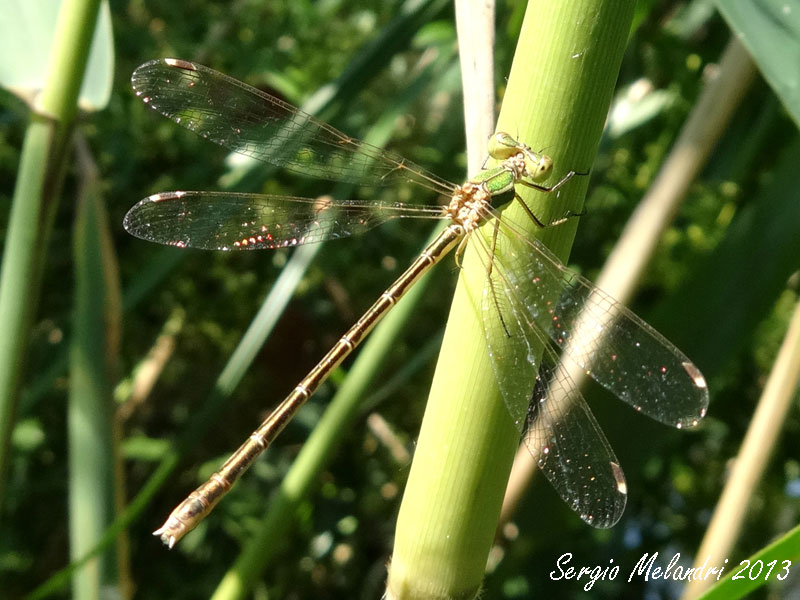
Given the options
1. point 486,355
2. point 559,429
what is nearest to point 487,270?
point 486,355

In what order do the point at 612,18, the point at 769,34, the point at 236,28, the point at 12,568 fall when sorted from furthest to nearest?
the point at 236,28 → the point at 12,568 → the point at 769,34 → the point at 612,18

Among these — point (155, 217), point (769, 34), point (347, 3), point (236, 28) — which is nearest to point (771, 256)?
point (769, 34)

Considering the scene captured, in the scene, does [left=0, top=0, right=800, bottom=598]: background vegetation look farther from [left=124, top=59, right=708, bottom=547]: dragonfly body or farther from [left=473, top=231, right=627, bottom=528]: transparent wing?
[left=473, top=231, right=627, bottom=528]: transparent wing

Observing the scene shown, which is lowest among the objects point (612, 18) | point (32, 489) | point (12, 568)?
point (12, 568)

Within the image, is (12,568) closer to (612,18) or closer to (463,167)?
(463,167)

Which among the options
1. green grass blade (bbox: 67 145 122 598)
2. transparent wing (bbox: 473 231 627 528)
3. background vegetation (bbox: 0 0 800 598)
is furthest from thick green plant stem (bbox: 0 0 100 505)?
transparent wing (bbox: 473 231 627 528)

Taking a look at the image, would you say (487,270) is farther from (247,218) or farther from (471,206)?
(247,218)

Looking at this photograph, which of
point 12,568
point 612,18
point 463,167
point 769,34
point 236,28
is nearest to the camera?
point 612,18

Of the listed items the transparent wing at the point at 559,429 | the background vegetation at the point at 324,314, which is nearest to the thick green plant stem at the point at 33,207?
the background vegetation at the point at 324,314
